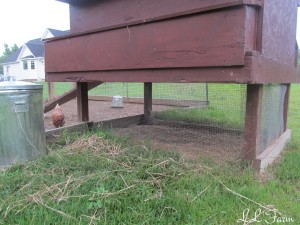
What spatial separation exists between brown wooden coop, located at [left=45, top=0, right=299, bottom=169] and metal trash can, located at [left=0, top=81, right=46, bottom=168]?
901 millimetres

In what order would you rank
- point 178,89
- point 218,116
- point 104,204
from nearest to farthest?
point 104,204, point 218,116, point 178,89

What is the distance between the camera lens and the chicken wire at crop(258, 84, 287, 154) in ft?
10.4

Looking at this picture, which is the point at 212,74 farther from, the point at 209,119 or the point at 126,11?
the point at 209,119

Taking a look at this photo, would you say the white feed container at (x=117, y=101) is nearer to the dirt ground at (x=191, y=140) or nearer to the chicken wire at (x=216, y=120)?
the chicken wire at (x=216, y=120)

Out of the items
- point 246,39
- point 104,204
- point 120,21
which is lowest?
point 104,204

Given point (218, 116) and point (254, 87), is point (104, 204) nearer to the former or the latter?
point (254, 87)

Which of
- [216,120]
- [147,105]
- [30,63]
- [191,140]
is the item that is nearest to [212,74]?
[191,140]

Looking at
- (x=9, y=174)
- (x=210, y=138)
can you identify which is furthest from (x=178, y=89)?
(x=9, y=174)

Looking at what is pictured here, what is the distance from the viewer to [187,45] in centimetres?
263

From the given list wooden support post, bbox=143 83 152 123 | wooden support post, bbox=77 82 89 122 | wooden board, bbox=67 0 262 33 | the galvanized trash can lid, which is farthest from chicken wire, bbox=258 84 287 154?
wooden support post, bbox=77 82 89 122

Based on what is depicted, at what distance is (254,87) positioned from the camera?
2.71 meters

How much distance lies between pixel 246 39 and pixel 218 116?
315 centimetres

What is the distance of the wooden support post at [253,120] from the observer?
2701mm

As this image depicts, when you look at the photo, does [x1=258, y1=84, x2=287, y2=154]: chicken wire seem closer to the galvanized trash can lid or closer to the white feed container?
the galvanized trash can lid
